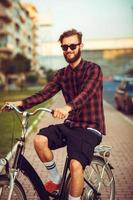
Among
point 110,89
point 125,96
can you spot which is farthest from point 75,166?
point 110,89

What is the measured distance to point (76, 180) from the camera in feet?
12.1

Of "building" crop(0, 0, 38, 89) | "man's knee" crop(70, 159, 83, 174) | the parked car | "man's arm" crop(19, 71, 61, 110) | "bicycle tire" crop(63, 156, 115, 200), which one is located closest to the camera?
"man's knee" crop(70, 159, 83, 174)

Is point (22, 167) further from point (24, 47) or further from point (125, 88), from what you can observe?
point (24, 47)

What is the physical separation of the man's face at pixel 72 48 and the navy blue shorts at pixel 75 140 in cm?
59

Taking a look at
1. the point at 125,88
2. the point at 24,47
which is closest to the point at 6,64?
the point at 24,47

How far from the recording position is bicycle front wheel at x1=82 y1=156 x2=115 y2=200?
13.4 ft

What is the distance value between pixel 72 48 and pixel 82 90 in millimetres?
362

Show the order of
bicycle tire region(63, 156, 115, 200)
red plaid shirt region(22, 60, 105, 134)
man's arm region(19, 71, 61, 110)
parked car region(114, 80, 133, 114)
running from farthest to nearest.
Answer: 1. parked car region(114, 80, 133, 114)
2. bicycle tire region(63, 156, 115, 200)
3. man's arm region(19, 71, 61, 110)
4. red plaid shirt region(22, 60, 105, 134)

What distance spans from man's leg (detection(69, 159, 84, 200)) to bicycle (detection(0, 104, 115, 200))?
20 centimetres

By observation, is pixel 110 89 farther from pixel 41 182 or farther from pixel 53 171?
pixel 41 182

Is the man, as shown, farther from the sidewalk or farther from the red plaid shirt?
the sidewalk

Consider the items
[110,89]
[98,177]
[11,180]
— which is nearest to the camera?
[11,180]

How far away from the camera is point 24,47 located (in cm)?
8388

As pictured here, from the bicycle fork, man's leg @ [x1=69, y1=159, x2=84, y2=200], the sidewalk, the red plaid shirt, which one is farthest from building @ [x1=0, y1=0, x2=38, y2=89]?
the bicycle fork
